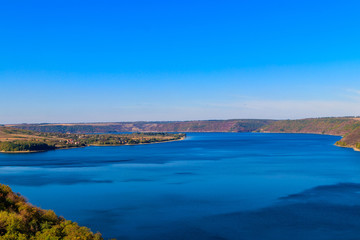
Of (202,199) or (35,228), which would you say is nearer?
(35,228)

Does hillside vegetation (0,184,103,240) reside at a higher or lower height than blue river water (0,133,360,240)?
higher

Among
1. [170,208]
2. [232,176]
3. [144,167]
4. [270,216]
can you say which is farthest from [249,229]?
[144,167]

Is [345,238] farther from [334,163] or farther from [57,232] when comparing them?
[334,163]

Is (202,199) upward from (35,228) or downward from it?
downward

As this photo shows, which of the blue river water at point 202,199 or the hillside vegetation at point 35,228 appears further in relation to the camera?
the blue river water at point 202,199

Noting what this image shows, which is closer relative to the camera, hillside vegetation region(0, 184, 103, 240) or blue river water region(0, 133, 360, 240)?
hillside vegetation region(0, 184, 103, 240)

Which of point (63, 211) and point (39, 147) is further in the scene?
point (39, 147)

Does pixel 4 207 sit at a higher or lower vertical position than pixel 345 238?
higher

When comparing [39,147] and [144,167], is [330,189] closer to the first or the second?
[144,167]

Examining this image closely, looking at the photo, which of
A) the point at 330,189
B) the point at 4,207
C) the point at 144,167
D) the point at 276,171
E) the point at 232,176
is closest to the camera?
the point at 4,207

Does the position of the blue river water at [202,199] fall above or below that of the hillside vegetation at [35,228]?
below

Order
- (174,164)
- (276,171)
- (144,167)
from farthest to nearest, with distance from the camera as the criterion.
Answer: (174,164) < (144,167) < (276,171)
